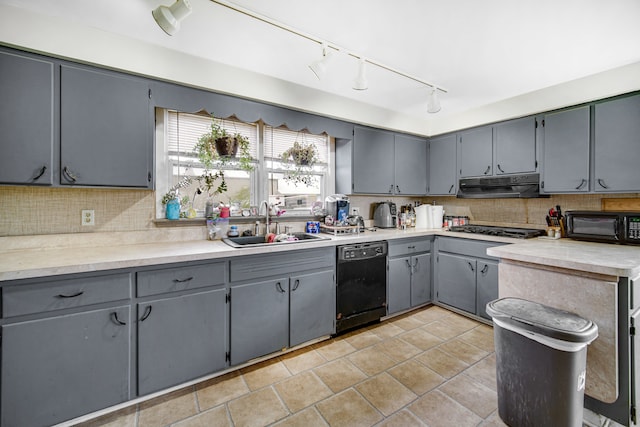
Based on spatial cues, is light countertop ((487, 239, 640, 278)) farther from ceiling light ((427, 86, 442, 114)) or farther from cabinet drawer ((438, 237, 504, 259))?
ceiling light ((427, 86, 442, 114))

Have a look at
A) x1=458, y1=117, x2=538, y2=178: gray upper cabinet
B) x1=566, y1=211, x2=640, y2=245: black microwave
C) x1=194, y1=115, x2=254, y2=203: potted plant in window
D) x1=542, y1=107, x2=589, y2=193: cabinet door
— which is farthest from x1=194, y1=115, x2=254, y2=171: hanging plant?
x1=566, y1=211, x2=640, y2=245: black microwave

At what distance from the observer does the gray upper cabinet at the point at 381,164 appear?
328 cm

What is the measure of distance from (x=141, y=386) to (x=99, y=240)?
1134mm

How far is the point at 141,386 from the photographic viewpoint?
1.77 metres

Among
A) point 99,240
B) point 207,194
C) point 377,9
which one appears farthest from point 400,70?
point 99,240

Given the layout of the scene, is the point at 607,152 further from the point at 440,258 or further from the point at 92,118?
the point at 92,118

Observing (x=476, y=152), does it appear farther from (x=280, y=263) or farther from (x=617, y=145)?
(x=280, y=263)

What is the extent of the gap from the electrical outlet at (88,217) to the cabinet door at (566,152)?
4.18 metres

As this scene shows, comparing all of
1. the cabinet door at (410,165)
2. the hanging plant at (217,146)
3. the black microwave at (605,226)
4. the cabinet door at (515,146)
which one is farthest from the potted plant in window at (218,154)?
the black microwave at (605,226)

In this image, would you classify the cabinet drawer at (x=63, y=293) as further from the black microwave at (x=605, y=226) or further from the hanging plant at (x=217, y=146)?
the black microwave at (x=605, y=226)

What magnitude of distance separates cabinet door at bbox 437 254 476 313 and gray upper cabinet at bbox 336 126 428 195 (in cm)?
107

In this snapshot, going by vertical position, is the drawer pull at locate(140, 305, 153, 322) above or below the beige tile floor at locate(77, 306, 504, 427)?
above

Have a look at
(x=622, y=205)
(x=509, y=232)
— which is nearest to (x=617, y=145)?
(x=622, y=205)

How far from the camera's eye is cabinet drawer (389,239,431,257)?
3.03 metres
